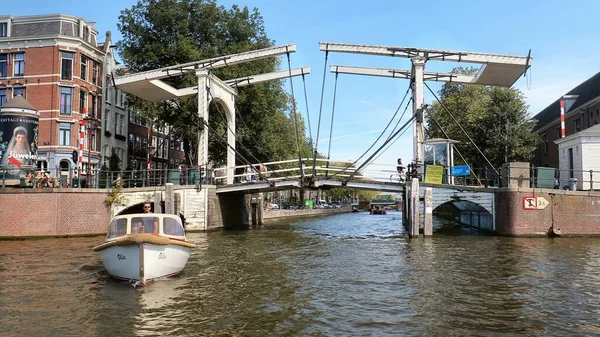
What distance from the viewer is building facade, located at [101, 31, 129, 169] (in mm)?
39531

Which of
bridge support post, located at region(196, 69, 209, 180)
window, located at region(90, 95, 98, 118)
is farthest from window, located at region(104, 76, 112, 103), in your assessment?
bridge support post, located at region(196, 69, 209, 180)

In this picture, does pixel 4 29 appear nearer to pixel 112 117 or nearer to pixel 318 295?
pixel 112 117

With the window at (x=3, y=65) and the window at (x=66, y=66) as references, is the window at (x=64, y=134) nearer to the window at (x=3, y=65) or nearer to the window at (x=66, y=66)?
the window at (x=66, y=66)

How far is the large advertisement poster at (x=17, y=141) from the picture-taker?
24109mm

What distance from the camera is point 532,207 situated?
2020cm

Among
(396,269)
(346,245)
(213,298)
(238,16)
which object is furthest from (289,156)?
(213,298)

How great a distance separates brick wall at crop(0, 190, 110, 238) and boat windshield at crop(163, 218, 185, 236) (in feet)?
40.1

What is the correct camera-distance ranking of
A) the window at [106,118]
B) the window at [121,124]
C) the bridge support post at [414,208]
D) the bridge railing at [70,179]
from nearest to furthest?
the bridge support post at [414,208] < the bridge railing at [70,179] < the window at [106,118] < the window at [121,124]

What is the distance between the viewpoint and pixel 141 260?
407 inches

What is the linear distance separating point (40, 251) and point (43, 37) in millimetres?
23584

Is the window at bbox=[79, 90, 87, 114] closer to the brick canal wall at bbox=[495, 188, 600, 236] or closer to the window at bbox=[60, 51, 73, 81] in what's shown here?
the window at bbox=[60, 51, 73, 81]

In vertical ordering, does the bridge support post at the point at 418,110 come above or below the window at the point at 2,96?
below

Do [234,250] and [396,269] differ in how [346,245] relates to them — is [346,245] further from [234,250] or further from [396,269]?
[396,269]

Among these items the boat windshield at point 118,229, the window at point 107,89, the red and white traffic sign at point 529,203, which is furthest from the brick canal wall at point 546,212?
the window at point 107,89
